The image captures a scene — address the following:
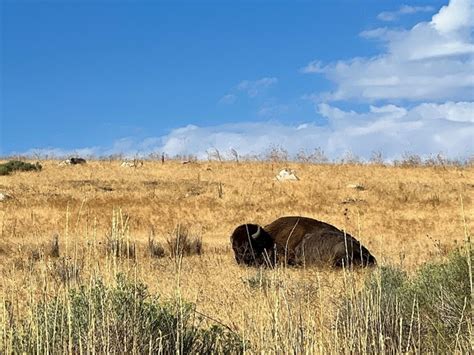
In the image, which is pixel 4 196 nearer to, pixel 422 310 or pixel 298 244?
pixel 298 244

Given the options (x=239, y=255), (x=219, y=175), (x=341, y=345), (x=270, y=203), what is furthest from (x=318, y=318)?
(x=219, y=175)

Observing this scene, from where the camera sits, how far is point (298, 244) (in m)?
14.5

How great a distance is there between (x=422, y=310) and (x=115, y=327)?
11.5 feet

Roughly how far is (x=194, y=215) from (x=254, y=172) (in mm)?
9003

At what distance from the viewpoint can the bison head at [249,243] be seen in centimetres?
1388

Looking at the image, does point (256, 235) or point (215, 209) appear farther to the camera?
point (215, 209)

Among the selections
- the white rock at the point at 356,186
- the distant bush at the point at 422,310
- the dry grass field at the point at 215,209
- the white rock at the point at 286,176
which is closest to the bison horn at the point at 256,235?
the dry grass field at the point at 215,209

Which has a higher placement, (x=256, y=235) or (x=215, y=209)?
(x=215, y=209)

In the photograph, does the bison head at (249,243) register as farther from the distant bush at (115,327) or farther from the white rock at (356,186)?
the white rock at (356,186)

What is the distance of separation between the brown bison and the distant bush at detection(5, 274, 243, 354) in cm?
634

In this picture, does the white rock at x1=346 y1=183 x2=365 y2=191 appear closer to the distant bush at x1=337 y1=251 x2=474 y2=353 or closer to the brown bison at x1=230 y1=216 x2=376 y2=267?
the brown bison at x1=230 y1=216 x2=376 y2=267

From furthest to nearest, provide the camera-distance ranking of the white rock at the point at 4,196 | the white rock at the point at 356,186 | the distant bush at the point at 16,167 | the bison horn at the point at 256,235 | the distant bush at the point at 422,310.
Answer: the distant bush at the point at 16,167, the white rock at the point at 356,186, the white rock at the point at 4,196, the bison horn at the point at 256,235, the distant bush at the point at 422,310

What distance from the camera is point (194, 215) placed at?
80.9ft

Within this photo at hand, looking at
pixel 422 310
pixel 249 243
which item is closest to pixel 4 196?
pixel 249 243
